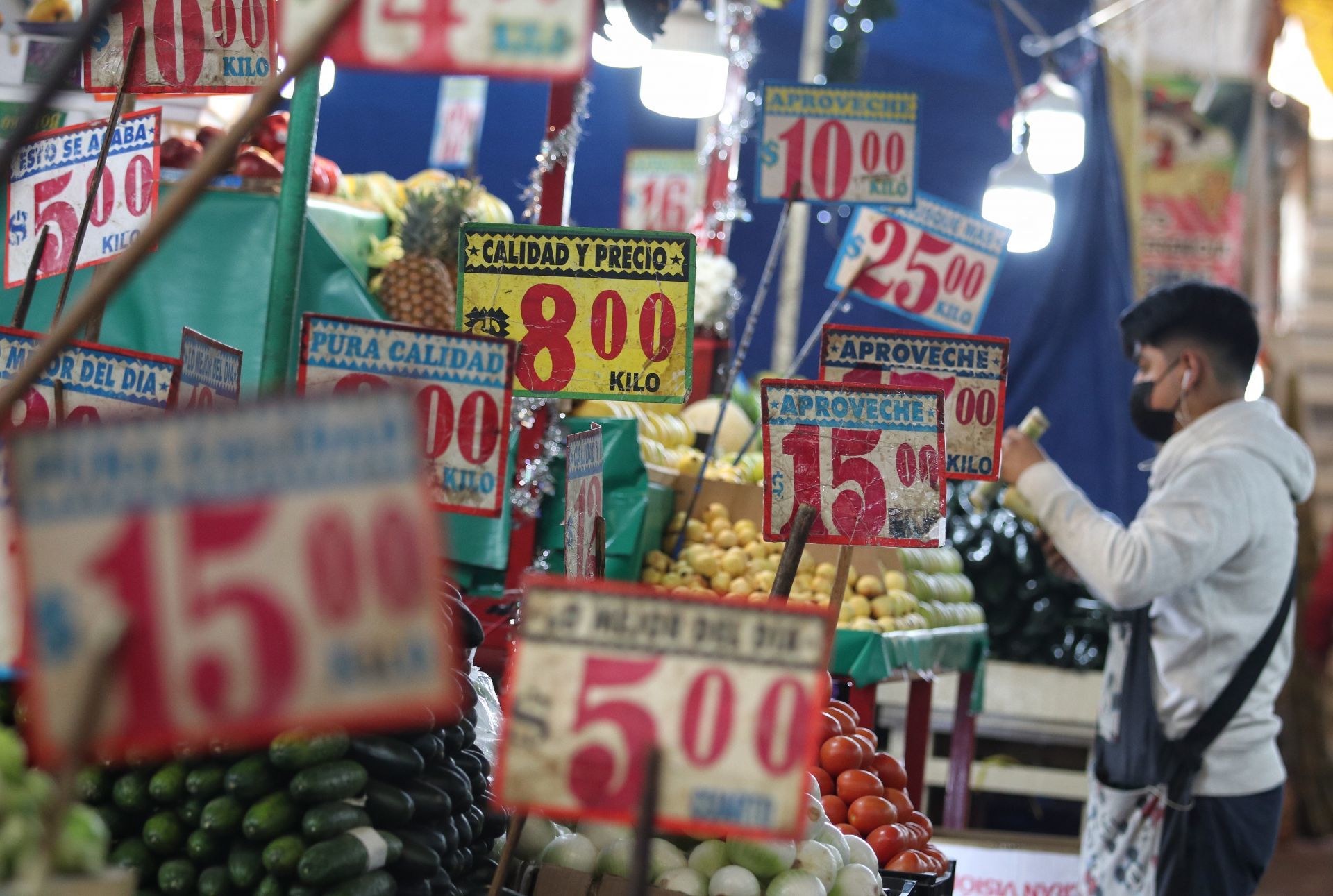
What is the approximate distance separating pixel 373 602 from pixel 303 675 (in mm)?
80

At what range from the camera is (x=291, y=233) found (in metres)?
2.85

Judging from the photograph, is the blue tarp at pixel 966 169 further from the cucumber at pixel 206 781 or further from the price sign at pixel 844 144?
the cucumber at pixel 206 781

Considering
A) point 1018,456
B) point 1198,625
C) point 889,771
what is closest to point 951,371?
point 889,771

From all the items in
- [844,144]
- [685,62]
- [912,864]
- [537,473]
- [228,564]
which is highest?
[685,62]

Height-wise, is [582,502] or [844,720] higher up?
[582,502]

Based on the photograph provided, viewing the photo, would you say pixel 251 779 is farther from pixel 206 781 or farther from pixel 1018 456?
pixel 1018 456

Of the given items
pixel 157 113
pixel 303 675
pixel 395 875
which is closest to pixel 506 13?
pixel 303 675

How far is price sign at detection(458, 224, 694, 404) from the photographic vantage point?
2.59 m

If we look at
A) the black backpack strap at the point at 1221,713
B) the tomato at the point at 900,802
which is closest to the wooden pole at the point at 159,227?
the tomato at the point at 900,802

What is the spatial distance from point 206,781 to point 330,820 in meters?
0.18

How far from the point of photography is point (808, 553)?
13.5 ft

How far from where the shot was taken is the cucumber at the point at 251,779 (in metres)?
1.75

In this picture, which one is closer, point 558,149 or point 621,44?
point 558,149

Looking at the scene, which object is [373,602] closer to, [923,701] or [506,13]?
[506,13]
